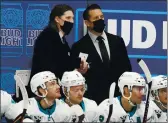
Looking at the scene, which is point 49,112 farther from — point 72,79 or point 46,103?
point 72,79

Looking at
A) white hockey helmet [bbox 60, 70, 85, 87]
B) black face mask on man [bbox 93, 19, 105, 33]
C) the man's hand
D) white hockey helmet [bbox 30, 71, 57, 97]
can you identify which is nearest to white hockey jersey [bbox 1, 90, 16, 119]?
white hockey helmet [bbox 30, 71, 57, 97]

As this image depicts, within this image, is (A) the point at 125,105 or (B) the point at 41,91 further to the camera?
(A) the point at 125,105

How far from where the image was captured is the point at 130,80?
397 inches

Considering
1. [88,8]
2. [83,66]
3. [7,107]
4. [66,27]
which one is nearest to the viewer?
[7,107]

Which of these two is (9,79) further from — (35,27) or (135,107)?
(135,107)

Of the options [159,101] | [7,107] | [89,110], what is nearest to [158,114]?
[159,101]

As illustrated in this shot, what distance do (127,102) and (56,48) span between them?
2.66 ft

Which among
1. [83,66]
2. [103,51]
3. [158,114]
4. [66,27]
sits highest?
[66,27]

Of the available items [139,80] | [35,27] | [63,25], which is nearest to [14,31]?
[35,27]

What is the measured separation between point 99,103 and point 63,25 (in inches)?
31.4

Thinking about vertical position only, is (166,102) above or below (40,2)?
below

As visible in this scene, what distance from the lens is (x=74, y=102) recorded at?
9914mm

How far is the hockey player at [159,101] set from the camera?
1024 cm

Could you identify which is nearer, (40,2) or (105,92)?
(105,92)
